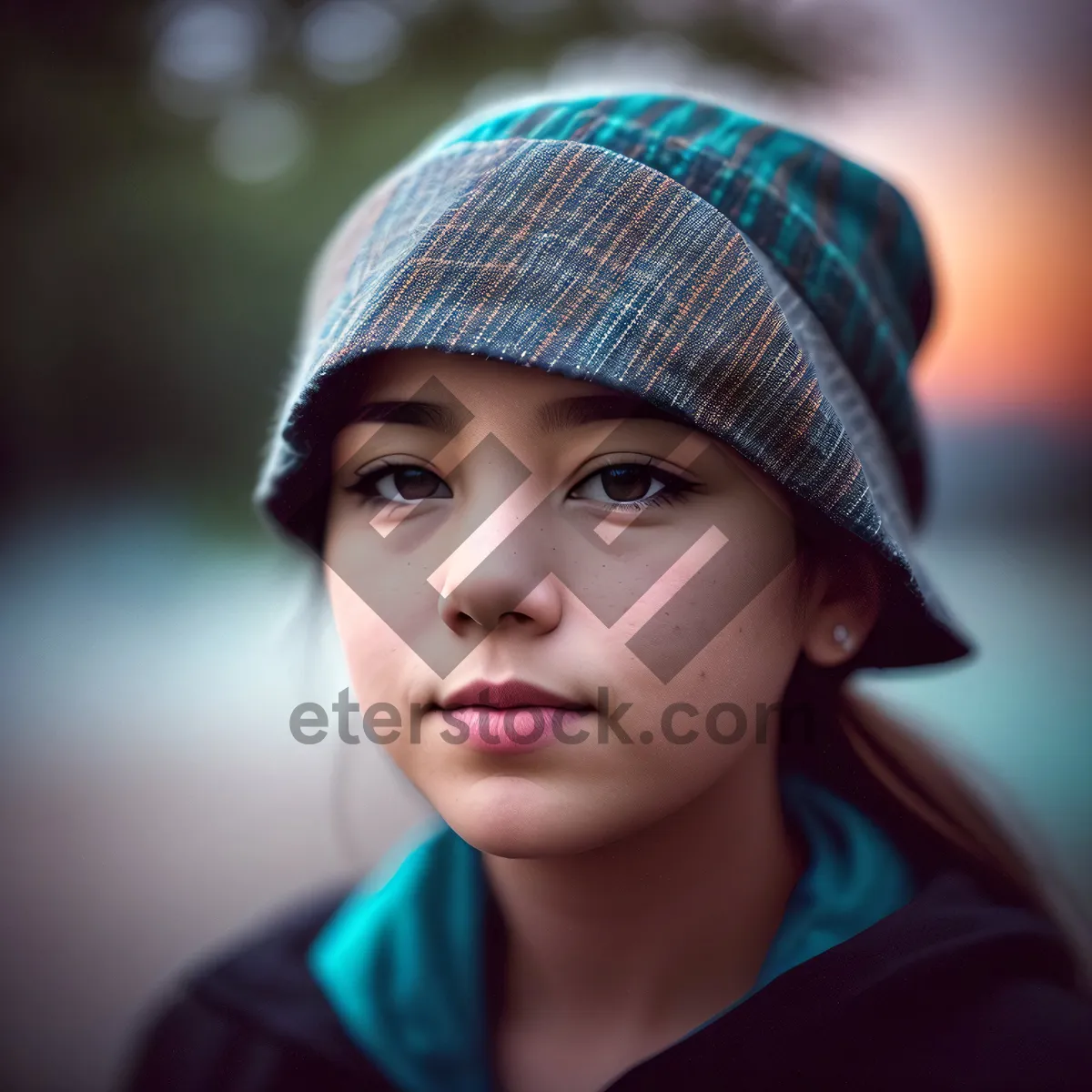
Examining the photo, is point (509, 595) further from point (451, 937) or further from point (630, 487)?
point (451, 937)

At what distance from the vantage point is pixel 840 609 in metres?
0.87

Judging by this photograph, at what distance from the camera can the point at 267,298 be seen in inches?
95.0

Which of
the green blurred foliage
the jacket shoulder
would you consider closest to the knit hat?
the jacket shoulder

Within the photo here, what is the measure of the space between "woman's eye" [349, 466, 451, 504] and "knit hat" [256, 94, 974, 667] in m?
0.05

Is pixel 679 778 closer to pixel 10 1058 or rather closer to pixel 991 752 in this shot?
pixel 991 752

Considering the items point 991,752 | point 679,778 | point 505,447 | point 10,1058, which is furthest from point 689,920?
point 10,1058

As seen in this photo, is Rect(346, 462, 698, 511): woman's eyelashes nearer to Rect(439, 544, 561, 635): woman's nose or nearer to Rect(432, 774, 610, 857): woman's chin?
Rect(439, 544, 561, 635): woman's nose

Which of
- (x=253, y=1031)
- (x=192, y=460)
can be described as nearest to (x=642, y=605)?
(x=253, y=1031)

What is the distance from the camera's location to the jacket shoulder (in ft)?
3.09

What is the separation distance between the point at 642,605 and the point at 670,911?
339mm

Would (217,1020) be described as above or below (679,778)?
below

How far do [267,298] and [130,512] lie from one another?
65 centimetres

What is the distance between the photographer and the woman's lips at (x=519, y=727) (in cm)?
70

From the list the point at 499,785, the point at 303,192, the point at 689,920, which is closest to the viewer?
the point at 499,785
